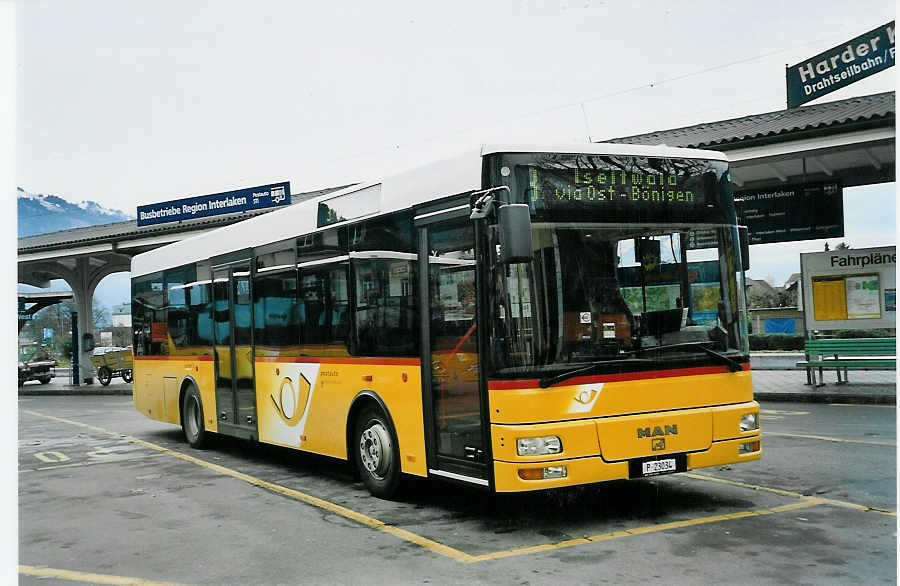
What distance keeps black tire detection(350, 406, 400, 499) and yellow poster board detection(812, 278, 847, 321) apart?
478 inches

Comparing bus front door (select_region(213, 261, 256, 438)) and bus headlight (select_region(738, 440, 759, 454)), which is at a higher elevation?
bus front door (select_region(213, 261, 256, 438))

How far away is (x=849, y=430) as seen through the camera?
40.7ft

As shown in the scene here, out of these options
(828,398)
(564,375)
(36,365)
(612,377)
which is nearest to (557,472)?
(564,375)

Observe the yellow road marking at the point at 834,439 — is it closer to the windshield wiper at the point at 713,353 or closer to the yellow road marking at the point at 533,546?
the yellow road marking at the point at 533,546

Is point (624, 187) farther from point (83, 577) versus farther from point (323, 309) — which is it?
point (83, 577)

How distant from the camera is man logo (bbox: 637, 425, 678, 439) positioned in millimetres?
7211

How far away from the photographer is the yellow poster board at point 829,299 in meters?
18.1

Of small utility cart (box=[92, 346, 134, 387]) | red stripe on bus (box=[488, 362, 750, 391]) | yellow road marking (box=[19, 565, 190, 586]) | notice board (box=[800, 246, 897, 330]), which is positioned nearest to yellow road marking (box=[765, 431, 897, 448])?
red stripe on bus (box=[488, 362, 750, 391])

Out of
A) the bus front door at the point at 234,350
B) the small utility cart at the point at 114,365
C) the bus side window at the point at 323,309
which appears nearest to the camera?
the bus side window at the point at 323,309

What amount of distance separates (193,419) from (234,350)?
7.90ft

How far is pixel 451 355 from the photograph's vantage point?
25.5ft

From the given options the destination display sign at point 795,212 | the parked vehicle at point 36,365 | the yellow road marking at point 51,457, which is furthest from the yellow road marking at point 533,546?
the parked vehicle at point 36,365

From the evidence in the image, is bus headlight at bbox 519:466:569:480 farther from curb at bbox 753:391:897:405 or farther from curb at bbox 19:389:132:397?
curb at bbox 19:389:132:397

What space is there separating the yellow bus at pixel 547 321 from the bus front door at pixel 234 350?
3053mm
